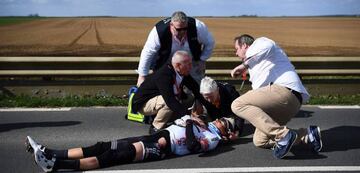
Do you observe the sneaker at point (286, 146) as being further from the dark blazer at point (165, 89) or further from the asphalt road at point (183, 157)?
the dark blazer at point (165, 89)

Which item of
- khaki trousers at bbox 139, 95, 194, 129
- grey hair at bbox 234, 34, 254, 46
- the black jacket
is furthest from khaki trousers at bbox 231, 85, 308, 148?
the black jacket

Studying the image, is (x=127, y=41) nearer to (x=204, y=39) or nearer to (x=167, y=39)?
(x=204, y=39)

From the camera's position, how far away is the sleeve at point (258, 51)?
205 inches

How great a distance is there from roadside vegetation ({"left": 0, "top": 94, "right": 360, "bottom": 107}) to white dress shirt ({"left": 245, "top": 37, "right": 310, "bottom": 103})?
2.71 m

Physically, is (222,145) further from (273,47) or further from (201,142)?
(273,47)

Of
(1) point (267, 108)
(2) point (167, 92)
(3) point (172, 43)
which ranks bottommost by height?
(1) point (267, 108)

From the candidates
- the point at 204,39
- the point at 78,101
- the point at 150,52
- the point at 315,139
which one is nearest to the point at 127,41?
the point at 78,101

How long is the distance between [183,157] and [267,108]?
1.09m

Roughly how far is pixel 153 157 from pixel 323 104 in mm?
4011

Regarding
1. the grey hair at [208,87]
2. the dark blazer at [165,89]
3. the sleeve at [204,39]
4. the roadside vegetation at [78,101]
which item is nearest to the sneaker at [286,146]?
the grey hair at [208,87]

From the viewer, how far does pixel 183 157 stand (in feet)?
16.9

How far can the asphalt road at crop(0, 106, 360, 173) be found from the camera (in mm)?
4883

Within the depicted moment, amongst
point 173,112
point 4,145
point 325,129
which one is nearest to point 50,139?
point 4,145

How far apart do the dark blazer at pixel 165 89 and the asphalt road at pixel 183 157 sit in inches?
19.7
